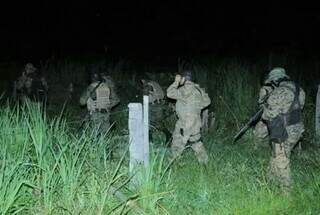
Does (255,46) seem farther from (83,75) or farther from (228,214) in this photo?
(228,214)

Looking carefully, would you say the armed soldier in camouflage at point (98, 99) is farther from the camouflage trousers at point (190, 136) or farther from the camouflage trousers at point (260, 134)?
the camouflage trousers at point (260, 134)

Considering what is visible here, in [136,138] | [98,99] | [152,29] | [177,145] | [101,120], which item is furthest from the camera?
[152,29]

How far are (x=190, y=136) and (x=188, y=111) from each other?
1.05 ft

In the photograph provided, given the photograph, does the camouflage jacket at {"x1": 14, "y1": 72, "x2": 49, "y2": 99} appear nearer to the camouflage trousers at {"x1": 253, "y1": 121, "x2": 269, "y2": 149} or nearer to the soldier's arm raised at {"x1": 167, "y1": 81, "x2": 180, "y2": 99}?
the soldier's arm raised at {"x1": 167, "y1": 81, "x2": 180, "y2": 99}

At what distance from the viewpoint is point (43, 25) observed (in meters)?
22.4

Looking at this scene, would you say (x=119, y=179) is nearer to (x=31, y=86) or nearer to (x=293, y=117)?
(x=293, y=117)

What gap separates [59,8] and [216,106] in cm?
1449

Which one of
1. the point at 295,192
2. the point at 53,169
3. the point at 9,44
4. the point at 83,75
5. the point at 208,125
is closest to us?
the point at 53,169

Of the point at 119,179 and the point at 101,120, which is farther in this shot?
the point at 101,120

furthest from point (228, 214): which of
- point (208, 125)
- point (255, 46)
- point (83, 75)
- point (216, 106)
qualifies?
point (255, 46)

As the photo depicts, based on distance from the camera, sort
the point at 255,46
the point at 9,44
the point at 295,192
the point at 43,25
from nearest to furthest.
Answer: the point at 295,192 → the point at 255,46 → the point at 9,44 → the point at 43,25

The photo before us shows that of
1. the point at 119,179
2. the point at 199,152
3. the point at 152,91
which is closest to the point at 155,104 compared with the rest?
the point at 152,91

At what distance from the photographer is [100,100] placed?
27.9ft

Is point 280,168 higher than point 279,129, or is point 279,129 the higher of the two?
point 279,129
